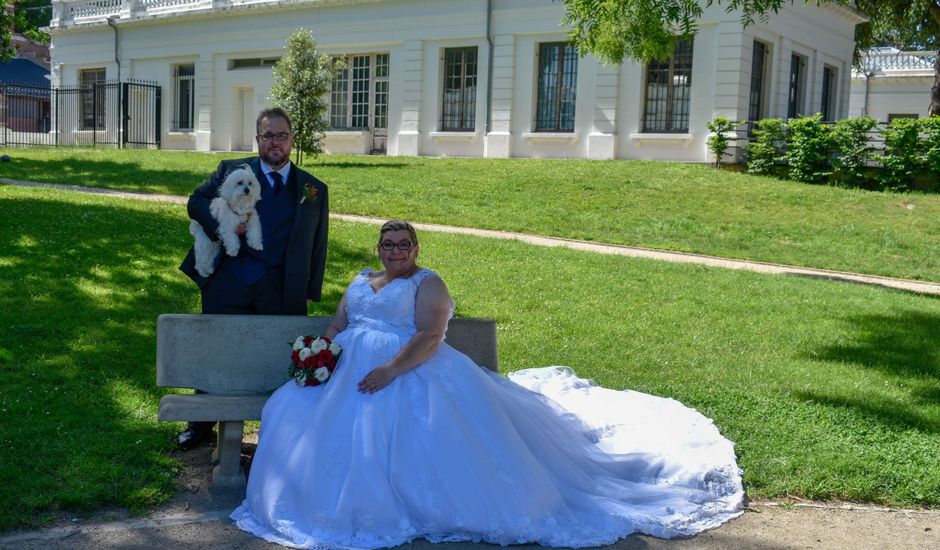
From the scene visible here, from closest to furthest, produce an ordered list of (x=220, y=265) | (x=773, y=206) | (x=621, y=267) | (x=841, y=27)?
(x=220, y=265)
(x=621, y=267)
(x=773, y=206)
(x=841, y=27)

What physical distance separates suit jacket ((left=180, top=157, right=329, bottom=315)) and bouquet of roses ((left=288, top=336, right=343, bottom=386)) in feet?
1.99

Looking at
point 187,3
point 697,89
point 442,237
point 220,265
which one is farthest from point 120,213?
point 187,3

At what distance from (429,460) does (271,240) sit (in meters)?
1.69

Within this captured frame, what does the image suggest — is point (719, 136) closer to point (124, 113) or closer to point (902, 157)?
point (902, 157)

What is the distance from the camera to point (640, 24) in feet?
40.4

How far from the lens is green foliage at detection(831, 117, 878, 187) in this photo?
21109 millimetres

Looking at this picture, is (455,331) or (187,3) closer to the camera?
(455,331)

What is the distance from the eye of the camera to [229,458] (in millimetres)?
5395

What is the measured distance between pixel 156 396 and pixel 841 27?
28.2 m

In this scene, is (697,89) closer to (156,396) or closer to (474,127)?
(474,127)

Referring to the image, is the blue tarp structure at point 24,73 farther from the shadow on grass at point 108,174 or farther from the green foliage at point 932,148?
the green foliage at point 932,148

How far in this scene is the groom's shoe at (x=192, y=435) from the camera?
5938 millimetres

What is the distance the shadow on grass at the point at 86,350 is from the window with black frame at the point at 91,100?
25.6 metres

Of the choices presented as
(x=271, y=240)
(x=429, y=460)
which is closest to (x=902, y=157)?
(x=271, y=240)
